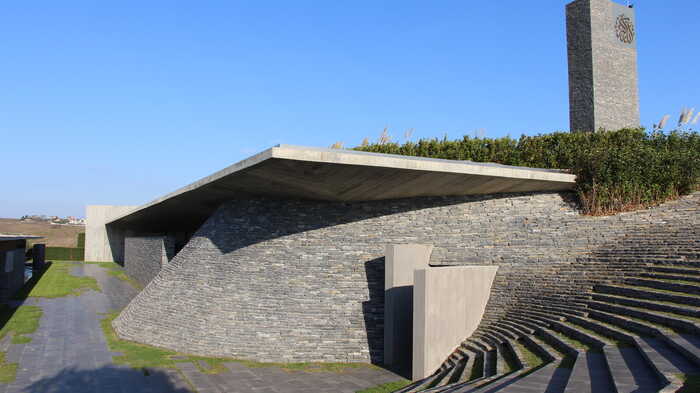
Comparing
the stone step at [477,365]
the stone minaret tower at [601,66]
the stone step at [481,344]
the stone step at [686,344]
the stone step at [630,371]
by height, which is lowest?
the stone step at [477,365]

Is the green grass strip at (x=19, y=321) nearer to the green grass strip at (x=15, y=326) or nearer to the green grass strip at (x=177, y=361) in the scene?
the green grass strip at (x=15, y=326)

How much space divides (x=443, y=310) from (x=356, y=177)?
11.0ft

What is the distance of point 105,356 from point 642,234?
12.6 metres

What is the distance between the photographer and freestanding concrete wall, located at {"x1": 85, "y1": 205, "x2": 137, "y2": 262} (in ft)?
128

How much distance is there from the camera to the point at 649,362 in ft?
20.3

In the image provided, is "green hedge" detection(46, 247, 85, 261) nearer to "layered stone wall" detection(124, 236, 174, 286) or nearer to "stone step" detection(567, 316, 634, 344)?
"layered stone wall" detection(124, 236, 174, 286)

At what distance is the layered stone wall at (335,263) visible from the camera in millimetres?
12031

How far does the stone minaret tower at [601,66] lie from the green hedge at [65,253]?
122 ft

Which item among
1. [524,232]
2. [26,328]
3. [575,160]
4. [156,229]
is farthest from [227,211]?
[156,229]

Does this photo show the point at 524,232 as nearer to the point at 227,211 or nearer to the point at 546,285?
the point at 546,285

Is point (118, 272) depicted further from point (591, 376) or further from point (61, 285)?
point (591, 376)

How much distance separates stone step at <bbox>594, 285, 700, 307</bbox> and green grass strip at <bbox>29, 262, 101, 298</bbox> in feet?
64.7

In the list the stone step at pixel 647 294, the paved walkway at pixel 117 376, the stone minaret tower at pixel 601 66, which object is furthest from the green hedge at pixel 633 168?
the paved walkway at pixel 117 376

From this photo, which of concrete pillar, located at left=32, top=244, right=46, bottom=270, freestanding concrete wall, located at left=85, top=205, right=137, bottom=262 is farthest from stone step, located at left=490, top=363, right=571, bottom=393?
freestanding concrete wall, located at left=85, top=205, right=137, bottom=262
